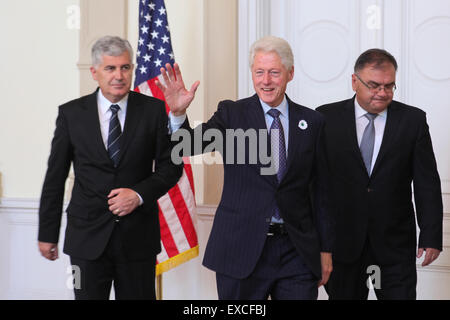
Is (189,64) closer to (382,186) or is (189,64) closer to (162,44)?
(162,44)

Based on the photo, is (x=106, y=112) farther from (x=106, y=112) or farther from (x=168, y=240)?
(x=168, y=240)

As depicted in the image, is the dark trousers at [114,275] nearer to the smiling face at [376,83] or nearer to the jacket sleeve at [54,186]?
the jacket sleeve at [54,186]

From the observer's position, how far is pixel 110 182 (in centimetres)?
315

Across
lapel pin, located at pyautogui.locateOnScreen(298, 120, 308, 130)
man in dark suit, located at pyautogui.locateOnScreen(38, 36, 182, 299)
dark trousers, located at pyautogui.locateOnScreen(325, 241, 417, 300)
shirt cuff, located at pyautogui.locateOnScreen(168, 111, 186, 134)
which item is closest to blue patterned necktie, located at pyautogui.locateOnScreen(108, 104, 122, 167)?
man in dark suit, located at pyautogui.locateOnScreen(38, 36, 182, 299)

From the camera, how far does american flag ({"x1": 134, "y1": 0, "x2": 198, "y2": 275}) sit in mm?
4613

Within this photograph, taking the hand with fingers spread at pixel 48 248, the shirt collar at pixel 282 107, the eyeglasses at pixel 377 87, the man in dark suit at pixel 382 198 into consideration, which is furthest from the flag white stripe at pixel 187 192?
the shirt collar at pixel 282 107

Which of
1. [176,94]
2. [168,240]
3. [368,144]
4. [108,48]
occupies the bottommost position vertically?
[168,240]

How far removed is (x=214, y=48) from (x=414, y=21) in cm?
146

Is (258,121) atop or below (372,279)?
atop

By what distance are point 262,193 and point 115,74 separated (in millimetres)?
943

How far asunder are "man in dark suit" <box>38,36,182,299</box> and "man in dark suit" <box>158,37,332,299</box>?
395 mm

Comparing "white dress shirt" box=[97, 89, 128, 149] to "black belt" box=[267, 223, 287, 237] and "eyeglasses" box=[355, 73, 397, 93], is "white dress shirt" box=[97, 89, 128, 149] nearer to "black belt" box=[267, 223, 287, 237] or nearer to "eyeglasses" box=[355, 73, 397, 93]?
"black belt" box=[267, 223, 287, 237]

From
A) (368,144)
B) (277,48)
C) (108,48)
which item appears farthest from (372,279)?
(108,48)

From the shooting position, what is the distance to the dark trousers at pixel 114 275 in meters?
3.14
